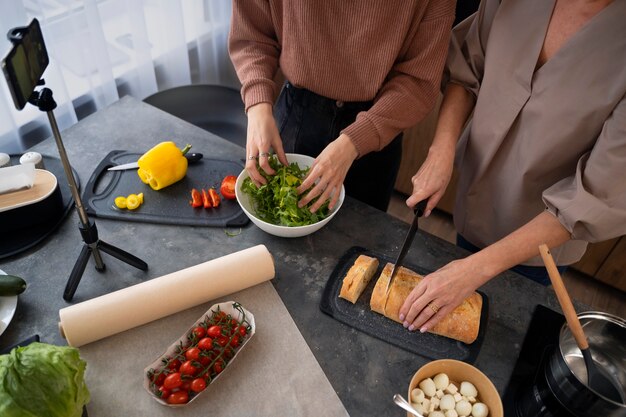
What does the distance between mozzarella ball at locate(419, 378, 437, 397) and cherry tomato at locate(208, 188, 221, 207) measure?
79 cm

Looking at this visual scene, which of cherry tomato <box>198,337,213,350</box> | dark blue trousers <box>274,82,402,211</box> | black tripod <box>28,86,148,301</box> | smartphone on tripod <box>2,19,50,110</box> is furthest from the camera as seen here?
dark blue trousers <box>274,82,402,211</box>

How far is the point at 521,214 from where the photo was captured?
1.28 m

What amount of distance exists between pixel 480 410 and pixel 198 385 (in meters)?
0.57

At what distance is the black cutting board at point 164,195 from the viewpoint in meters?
1.36

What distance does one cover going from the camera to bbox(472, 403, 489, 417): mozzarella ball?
903mm

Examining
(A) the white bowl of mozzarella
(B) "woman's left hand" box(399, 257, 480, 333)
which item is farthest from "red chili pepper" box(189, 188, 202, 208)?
(A) the white bowl of mozzarella

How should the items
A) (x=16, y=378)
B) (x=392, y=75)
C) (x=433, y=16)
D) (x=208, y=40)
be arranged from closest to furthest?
(x=16, y=378)
(x=433, y=16)
(x=392, y=75)
(x=208, y=40)

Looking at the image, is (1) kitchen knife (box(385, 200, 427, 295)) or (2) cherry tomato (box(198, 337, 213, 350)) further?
(1) kitchen knife (box(385, 200, 427, 295))

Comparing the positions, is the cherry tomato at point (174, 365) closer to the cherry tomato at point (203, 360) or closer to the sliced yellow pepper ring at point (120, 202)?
the cherry tomato at point (203, 360)

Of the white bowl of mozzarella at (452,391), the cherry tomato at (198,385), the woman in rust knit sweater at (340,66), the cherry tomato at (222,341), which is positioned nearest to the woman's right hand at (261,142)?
the woman in rust knit sweater at (340,66)

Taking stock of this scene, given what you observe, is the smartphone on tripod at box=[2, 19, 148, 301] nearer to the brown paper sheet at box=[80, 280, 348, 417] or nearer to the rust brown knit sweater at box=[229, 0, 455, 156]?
the brown paper sheet at box=[80, 280, 348, 417]

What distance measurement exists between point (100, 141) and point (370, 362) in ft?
3.93

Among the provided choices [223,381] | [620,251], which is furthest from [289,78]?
[620,251]

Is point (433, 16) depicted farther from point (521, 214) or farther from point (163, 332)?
point (163, 332)
